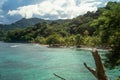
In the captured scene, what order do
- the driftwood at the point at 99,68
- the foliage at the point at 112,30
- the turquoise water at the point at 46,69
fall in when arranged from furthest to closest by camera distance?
the turquoise water at the point at 46,69 → the foliage at the point at 112,30 → the driftwood at the point at 99,68

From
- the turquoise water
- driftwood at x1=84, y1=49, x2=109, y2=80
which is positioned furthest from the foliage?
the turquoise water

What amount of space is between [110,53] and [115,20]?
7.19 ft

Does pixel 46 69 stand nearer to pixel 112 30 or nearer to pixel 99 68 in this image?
pixel 112 30

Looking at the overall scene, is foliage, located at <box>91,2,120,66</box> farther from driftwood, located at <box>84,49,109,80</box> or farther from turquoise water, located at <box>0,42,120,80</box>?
turquoise water, located at <box>0,42,120,80</box>

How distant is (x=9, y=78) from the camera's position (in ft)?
140

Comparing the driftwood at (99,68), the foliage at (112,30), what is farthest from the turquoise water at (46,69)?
the driftwood at (99,68)

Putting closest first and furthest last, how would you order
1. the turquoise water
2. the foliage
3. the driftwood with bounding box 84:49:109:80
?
the driftwood with bounding box 84:49:109:80 → the foliage → the turquoise water

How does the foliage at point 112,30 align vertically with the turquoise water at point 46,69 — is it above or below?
above

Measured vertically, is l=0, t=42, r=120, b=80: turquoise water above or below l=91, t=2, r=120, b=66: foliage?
below

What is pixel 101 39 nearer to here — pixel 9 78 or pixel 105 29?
pixel 105 29

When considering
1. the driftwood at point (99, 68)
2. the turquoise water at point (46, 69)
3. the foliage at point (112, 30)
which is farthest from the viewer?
the turquoise water at point (46, 69)

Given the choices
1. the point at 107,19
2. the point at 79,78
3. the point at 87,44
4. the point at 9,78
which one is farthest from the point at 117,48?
the point at 87,44

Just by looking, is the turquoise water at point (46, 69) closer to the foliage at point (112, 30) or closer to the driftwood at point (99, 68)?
the foliage at point (112, 30)

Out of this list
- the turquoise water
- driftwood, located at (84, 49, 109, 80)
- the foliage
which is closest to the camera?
driftwood, located at (84, 49, 109, 80)
